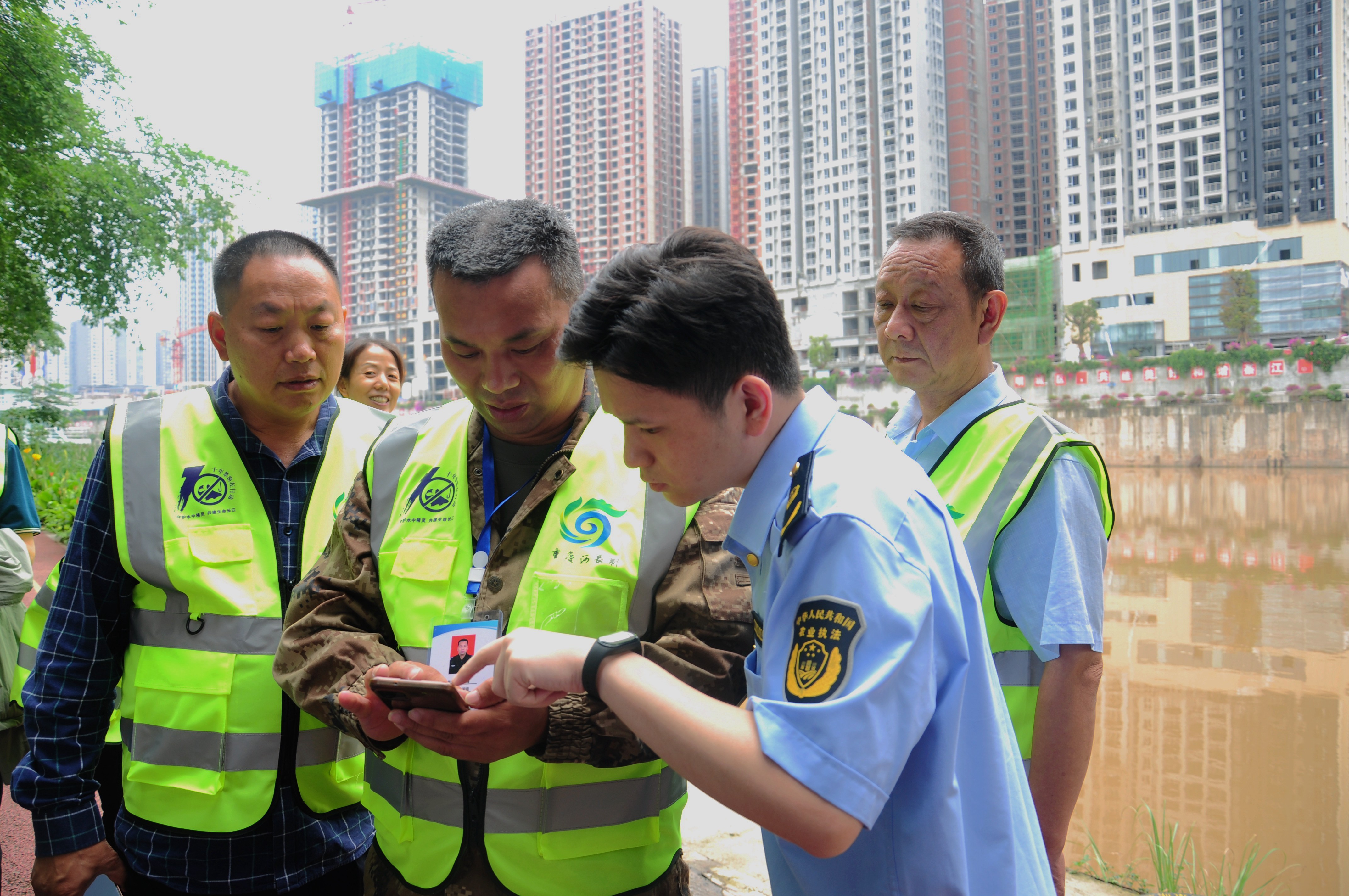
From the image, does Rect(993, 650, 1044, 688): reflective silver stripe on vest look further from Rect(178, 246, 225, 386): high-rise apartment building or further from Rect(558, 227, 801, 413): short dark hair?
Rect(178, 246, 225, 386): high-rise apartment building

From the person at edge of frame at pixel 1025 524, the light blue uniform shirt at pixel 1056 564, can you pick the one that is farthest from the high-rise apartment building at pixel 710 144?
the light blue uniform shirt at pixel 1056 564

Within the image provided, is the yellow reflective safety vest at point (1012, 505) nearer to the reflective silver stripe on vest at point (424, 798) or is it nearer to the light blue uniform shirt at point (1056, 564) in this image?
the light blue uniform shirt at point (1056, 564)

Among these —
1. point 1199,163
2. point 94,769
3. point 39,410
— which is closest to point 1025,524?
point 94,769

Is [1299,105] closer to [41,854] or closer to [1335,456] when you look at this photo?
[1335,456]

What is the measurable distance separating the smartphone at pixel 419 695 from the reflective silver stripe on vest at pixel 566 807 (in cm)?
18

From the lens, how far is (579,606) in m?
1.15

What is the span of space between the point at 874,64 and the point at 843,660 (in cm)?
4730

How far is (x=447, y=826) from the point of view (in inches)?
45.7

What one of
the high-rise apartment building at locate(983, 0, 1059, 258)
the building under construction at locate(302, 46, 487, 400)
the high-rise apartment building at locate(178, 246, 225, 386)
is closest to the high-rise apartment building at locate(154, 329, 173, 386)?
the high-rise apartment building at locate(178, 246, 225, 386)

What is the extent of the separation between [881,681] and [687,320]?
1.21ft

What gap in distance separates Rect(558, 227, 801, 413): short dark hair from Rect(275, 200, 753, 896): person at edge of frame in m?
0.38

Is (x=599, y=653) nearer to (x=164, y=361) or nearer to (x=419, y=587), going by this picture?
(x=419, y=587)

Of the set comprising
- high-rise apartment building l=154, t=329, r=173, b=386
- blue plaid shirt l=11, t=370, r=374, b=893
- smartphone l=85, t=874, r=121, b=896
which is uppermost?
high-rise apartment building l=154, t=329, r=173, b=386

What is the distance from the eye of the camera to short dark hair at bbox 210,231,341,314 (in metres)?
1.66
